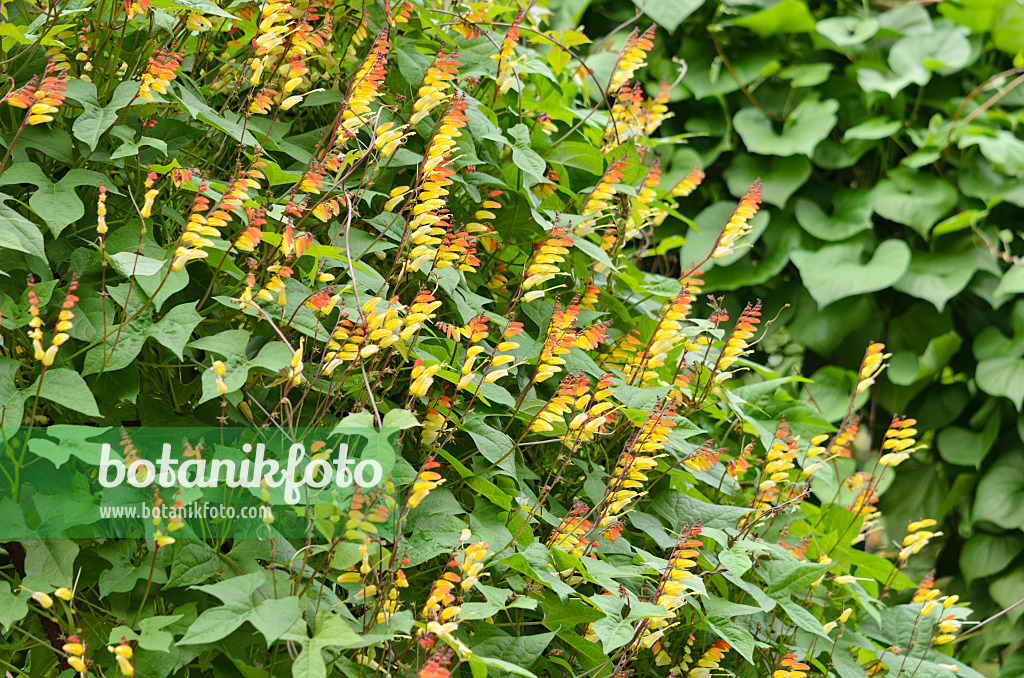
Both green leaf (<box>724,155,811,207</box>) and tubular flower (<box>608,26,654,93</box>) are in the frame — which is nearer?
tubular flower (<box>608,26,654,93</box>)

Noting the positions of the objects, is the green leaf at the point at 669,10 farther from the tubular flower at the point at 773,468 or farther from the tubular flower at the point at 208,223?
the tubular flower at the point at 208,223

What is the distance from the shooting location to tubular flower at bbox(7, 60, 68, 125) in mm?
799

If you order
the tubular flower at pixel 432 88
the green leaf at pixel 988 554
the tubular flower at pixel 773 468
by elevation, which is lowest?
the green leaf at pixel 988 554

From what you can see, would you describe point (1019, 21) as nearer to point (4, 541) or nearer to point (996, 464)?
point (996, 464)

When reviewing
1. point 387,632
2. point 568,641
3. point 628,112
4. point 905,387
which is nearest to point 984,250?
point 905,387

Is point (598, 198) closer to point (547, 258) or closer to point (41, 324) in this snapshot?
point (547, 258)

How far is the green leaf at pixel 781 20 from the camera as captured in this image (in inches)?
95.7

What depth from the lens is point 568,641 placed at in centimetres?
92

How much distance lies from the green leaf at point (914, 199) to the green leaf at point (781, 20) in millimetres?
538

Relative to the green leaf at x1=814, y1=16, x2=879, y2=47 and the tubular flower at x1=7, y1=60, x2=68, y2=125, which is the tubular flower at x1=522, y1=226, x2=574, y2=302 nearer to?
the tubular flower at x1=7, y1=60, x2=68, y2=125

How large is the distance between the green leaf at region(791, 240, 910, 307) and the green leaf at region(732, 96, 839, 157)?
0.31 m

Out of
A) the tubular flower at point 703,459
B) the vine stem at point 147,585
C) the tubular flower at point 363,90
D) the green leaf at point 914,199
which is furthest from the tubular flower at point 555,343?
the green leaf at point 914,199

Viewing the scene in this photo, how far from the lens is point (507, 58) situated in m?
1.19

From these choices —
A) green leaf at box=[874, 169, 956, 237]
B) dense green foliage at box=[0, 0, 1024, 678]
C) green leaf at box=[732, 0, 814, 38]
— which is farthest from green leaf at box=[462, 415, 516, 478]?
green leaf at box=[732, 0, 814, 38]
